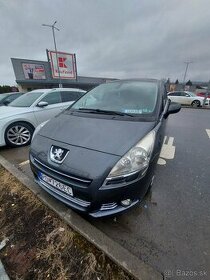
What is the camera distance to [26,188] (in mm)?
2559

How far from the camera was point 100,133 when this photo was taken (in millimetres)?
1965

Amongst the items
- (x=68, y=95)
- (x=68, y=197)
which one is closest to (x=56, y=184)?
(x=68, y=197)

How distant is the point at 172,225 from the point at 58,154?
164cm

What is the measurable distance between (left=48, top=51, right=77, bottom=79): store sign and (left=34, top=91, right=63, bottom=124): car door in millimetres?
22126

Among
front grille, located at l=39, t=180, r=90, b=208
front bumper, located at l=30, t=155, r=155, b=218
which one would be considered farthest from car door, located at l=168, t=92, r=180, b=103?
front grille, located at l=39, t=180, r=90, b=208

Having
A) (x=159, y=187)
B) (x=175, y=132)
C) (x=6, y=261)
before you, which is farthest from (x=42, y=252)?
(x=175, y=132)

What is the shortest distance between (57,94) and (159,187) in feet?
13.7

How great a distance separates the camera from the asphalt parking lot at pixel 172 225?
1.55 m

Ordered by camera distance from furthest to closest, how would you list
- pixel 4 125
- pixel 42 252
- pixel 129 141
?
pixel 4 125 → pixel 129 141 → pixel 42 252

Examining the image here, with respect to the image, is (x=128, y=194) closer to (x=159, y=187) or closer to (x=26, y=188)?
(x=159, y=187)

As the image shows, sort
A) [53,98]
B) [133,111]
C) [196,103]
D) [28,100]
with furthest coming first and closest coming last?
[196,103]
[53,98]
[28,100]
[133,111]

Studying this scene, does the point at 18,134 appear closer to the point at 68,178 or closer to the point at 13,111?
the point at 13,111

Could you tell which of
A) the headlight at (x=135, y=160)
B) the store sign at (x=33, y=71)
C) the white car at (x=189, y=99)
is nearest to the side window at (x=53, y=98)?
the headlight at (x=135, y=160)

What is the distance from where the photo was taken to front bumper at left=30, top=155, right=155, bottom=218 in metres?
1.56
